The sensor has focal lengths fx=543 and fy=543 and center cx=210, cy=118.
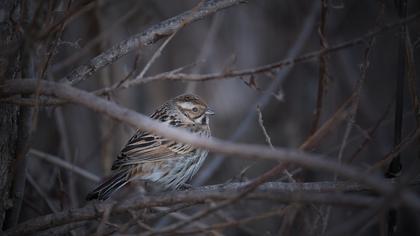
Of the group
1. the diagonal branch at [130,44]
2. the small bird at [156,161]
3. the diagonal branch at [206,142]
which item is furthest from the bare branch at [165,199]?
the small bird at [156,161]

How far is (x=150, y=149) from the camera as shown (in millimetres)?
5730

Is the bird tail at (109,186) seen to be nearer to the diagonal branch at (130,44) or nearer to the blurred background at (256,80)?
the diagonal branch at (130,44)

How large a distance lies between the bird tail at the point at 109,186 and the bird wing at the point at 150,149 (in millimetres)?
157

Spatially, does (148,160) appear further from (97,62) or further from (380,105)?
(380,105)

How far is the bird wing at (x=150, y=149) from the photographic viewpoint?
5.56 m

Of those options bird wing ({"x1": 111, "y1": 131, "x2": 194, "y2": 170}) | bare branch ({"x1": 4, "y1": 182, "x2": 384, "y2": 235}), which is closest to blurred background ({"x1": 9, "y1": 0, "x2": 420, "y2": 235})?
bird wing ({"x1": 111, "y1": 131, "x2": 194, "y2": 170})

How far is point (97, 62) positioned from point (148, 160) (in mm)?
1801

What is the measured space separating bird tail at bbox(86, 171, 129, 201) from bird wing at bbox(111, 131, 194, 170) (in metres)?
0.16

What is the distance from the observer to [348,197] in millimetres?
2660

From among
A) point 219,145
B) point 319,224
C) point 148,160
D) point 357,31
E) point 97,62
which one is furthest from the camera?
point 357,31

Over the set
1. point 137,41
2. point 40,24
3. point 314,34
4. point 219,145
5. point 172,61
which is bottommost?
point 219,145

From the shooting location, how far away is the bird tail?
195 inches

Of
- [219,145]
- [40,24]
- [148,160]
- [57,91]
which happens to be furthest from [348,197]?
[148,160]

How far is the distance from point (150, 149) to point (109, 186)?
2.50 feet
